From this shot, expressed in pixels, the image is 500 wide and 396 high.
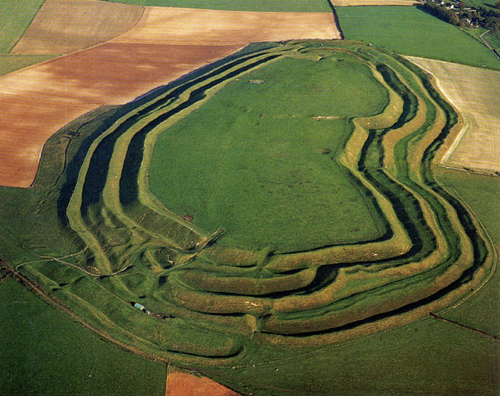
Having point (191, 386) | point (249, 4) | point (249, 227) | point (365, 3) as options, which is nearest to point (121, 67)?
point (249, 4)

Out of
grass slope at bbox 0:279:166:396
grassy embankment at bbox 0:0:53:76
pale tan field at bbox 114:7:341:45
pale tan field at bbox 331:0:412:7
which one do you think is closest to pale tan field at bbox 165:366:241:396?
grass slope at bbox 0:279:166:396

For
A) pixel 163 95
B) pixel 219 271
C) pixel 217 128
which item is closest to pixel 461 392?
pixel 219 271

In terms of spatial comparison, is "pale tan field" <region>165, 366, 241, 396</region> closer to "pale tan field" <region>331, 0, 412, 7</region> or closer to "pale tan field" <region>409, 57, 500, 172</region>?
"pale tan field" <region>409, 57, 500, 172</region>

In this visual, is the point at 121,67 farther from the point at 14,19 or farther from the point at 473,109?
the point at 473,109

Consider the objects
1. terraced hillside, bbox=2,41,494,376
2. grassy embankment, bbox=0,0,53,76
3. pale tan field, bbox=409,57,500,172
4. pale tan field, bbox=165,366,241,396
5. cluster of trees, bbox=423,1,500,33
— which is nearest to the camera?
pale tan field, bbox=165,366,241,396

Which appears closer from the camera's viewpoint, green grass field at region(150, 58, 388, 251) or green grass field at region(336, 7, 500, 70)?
green grass field at region(150, 58, 388, 251)

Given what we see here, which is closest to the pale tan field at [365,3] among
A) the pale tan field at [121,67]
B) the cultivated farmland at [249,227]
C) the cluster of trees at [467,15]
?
the cluster of trees at [467,15]

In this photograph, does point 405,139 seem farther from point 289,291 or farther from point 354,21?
point 354,21
